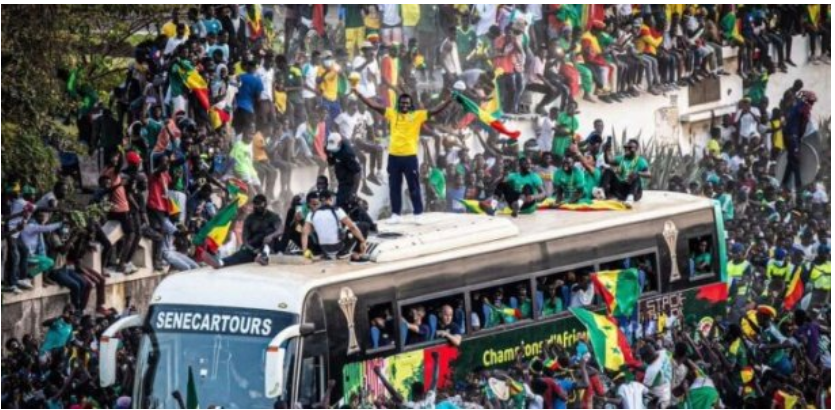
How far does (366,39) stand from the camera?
25.3 meters

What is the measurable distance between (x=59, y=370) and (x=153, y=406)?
2036 mm

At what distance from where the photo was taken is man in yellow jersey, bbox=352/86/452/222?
2241 centimetres

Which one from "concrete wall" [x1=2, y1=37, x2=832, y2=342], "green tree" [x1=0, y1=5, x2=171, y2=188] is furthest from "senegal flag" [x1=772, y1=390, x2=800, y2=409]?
"green tree" [x1=0, y1=5, x2=171, y2=188]

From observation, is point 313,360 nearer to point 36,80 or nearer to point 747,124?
point 36,80

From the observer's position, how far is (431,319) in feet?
67.1

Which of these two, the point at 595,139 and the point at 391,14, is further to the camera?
the point at 391,14

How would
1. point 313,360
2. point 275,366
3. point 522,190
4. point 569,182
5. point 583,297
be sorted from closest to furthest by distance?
1. point 275,366
2. point 313,360
3. point 583,297
4. point 522,190
5. point 569,182

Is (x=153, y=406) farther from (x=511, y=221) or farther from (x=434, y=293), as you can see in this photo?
(x=511, y=221)

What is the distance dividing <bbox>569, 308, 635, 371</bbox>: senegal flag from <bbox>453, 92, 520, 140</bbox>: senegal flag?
243cm

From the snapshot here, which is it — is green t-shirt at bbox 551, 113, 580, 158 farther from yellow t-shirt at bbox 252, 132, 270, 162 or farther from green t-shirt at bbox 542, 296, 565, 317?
green t-shirt at bbox 542, 296, 565, 317

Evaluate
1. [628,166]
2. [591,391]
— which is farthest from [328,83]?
[591,391]

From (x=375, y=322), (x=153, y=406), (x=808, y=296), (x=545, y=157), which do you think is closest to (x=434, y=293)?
(x=375, y=322)

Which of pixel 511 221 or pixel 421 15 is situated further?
pixel 421 15

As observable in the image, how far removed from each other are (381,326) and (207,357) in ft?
4.92
